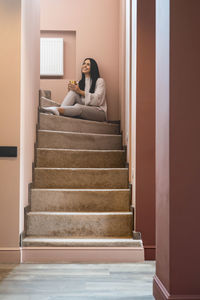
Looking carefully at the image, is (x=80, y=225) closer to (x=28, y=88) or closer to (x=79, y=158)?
(x=79, y=158)

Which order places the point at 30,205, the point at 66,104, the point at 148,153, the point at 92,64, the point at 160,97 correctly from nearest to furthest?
the point at 160,97
the point at 148,153
the point at 30,205
the point at 66,104
the point at 92,64

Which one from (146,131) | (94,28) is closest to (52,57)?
(94,28)

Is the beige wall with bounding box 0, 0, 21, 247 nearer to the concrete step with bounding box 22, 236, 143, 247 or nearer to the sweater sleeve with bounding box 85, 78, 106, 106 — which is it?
the concrete step with bounding box 22, 236, 143, 247

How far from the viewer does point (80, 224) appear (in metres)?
3.46

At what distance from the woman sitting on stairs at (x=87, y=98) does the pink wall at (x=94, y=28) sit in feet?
1.16

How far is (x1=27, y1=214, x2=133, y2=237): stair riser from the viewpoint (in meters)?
3.45

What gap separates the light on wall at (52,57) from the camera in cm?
579

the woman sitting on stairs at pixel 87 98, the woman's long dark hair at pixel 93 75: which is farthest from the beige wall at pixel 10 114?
the woman's long dark hair at pixel 93 75
